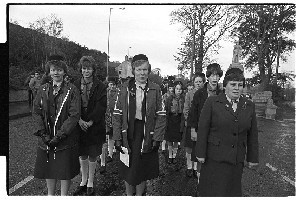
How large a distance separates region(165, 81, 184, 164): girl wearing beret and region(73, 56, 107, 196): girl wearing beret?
7.10 feet

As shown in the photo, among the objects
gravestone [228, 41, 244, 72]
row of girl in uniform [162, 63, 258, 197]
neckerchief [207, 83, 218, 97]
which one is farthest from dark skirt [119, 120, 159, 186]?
gravestone [228, 41, 244, 72]

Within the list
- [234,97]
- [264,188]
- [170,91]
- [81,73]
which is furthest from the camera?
[170,91]

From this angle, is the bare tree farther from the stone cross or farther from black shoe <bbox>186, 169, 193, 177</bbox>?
black shoe <bbox>186, 169, 193, 177</bbox>

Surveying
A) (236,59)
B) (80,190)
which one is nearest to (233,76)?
(236,59)

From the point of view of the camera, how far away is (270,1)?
2982 millimetres

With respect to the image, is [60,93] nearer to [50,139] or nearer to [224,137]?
[50,139]

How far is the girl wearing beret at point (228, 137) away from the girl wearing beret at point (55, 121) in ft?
5.10

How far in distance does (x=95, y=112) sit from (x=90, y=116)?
0.09 metres

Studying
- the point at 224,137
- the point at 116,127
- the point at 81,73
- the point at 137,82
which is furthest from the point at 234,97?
the point at 81,73

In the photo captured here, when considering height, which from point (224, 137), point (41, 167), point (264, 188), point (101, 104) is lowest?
point (264, 188)

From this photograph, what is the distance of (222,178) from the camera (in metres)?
3.06

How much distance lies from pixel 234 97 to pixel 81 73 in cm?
216

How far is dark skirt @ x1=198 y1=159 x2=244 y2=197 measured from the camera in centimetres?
306

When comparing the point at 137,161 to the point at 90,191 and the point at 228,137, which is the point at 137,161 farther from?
the point at 90,191
